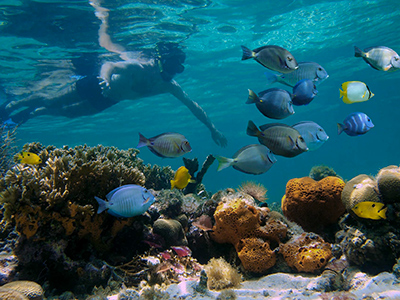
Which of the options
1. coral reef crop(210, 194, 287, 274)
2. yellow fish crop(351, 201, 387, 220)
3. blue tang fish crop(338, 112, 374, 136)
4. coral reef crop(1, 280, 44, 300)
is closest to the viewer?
coral reef crop(1, 280, 44, 300)

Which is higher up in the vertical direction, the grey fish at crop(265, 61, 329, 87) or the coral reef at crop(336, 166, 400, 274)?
the grey fish at crop(265, 61, 329, 87)

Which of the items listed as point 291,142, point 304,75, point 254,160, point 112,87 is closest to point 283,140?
point 291,142

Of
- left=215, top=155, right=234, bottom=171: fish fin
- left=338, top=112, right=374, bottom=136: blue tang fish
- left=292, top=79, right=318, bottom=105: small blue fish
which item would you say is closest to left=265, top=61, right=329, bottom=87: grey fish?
left=292, top=79, right=318, bottom=105: small blue fish

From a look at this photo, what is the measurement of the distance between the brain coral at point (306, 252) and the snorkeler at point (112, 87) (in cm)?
1064

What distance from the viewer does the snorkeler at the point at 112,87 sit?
1451cm

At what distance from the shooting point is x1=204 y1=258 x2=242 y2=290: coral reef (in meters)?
3.55

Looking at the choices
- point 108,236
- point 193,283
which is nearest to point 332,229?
point 193,283

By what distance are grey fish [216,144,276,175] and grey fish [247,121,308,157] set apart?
23cm

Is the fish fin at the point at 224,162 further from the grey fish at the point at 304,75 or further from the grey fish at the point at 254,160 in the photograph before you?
the grey fish at the point at 304,75

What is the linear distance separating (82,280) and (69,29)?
1554cm

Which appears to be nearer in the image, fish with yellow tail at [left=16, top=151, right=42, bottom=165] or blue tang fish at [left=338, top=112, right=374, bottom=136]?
blue tang fish at [left=338, top=112, right=374, bottom=136]

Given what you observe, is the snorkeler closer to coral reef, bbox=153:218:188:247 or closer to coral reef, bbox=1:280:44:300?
coral reef, bbox=153:218:188:247

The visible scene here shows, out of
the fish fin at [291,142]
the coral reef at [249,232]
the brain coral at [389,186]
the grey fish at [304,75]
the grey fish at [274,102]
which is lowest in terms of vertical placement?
the coral reef at [249,232]

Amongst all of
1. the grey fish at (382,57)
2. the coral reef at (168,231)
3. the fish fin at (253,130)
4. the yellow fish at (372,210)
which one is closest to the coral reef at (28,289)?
the coral reef at (168,231)
